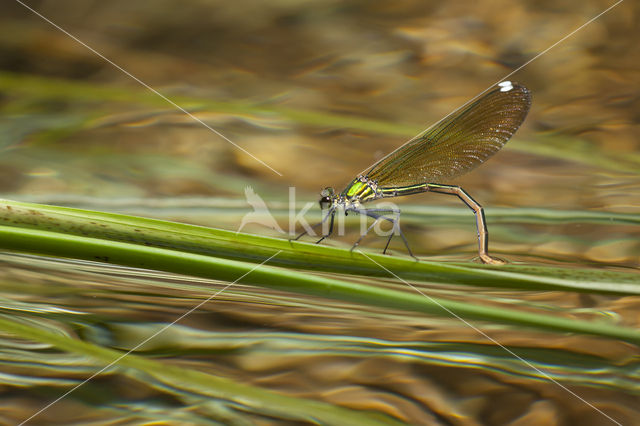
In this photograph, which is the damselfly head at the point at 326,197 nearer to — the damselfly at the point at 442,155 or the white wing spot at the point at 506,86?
the damselfly at the point at 442,155

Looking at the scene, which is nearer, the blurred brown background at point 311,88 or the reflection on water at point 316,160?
the reflection on water at point 316,160

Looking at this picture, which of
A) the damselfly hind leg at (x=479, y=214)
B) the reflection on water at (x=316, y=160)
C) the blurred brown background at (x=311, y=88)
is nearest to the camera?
the reflection on water at (x=316, y=160)

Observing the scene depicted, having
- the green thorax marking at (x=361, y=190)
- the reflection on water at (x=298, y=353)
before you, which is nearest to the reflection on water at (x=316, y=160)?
the reflection on water at (x=298, y=353)

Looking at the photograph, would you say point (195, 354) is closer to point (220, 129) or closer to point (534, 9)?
point (220, 129)

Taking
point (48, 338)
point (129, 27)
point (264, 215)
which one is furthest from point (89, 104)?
point (48, 338)

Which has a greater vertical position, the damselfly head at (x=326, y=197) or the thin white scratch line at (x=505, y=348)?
the damselfly head at (x=326, y=197)

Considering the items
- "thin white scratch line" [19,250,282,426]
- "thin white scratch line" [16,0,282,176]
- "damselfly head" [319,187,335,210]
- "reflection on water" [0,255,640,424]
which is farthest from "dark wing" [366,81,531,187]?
"thin white scratch line" [19,250,282,426]

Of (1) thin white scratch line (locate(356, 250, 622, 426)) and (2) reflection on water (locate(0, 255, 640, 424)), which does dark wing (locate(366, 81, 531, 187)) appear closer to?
(2) reflection on water (locate(0, 255, 640, 424))
